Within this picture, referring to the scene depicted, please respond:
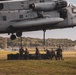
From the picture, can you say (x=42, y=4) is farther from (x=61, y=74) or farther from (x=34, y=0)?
(x=61, y=74)

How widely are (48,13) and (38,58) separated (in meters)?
6.65

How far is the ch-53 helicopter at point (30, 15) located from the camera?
37.2m

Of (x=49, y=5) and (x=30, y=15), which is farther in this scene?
(x=30, y=15)

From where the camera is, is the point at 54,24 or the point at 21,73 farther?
the point at 54,24

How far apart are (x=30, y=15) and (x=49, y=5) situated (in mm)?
2680

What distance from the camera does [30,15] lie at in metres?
37.9

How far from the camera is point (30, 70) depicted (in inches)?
1082

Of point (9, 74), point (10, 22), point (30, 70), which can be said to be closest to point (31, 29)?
point (10, 22)

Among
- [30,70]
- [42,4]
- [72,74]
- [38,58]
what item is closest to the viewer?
[72,74]

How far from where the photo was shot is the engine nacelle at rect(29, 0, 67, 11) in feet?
122

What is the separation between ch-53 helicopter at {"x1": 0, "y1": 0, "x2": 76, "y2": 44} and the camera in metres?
37.2

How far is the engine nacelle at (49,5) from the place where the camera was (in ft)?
122

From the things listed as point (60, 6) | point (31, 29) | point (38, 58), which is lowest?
point (38, 58)

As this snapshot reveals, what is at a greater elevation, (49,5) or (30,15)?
(49,5)
